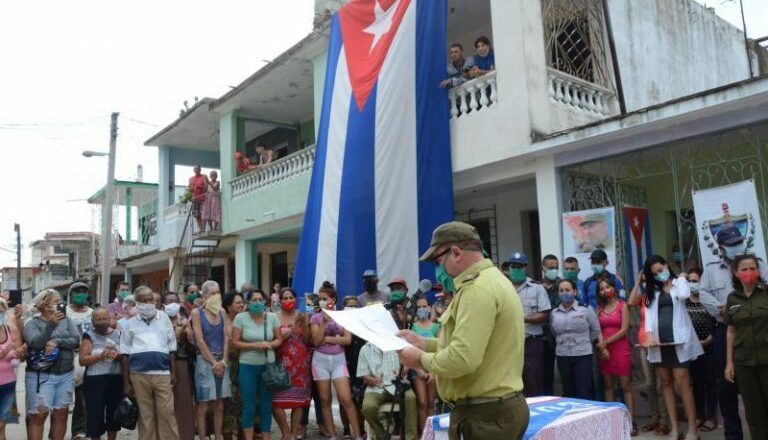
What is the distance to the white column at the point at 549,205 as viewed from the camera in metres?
8.88

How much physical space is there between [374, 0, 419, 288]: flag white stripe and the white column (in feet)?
5.88

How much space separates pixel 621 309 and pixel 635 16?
6125mm

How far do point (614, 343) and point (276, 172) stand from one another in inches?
352

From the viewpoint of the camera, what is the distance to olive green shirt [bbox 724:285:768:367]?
496 centimetres

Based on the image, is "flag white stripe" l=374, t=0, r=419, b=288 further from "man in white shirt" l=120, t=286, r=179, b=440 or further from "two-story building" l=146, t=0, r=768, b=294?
"man in white shirt" l=120, t=286, r=179, b=440

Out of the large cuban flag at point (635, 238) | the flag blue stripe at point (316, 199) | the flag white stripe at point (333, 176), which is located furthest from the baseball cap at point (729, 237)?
the flag blue stripe at point (316, 199)

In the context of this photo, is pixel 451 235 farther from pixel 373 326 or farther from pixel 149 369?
pixel 149 369

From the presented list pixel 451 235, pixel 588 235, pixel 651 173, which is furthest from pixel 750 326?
pixel 651 173

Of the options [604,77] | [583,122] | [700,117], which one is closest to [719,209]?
[700,117]

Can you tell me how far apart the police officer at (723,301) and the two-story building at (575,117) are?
151 cm

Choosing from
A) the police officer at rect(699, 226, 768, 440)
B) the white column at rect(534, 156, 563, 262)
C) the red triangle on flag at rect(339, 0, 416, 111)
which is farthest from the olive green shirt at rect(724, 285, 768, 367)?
the red triangle on flag at rect(339, 0, 416, 111)

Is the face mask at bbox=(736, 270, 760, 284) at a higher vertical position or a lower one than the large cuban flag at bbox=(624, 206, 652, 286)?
lower

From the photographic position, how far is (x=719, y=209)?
24.0 feet

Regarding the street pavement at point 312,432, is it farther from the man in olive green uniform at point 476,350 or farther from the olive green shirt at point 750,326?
the man in olive green uniform at point 476,350
